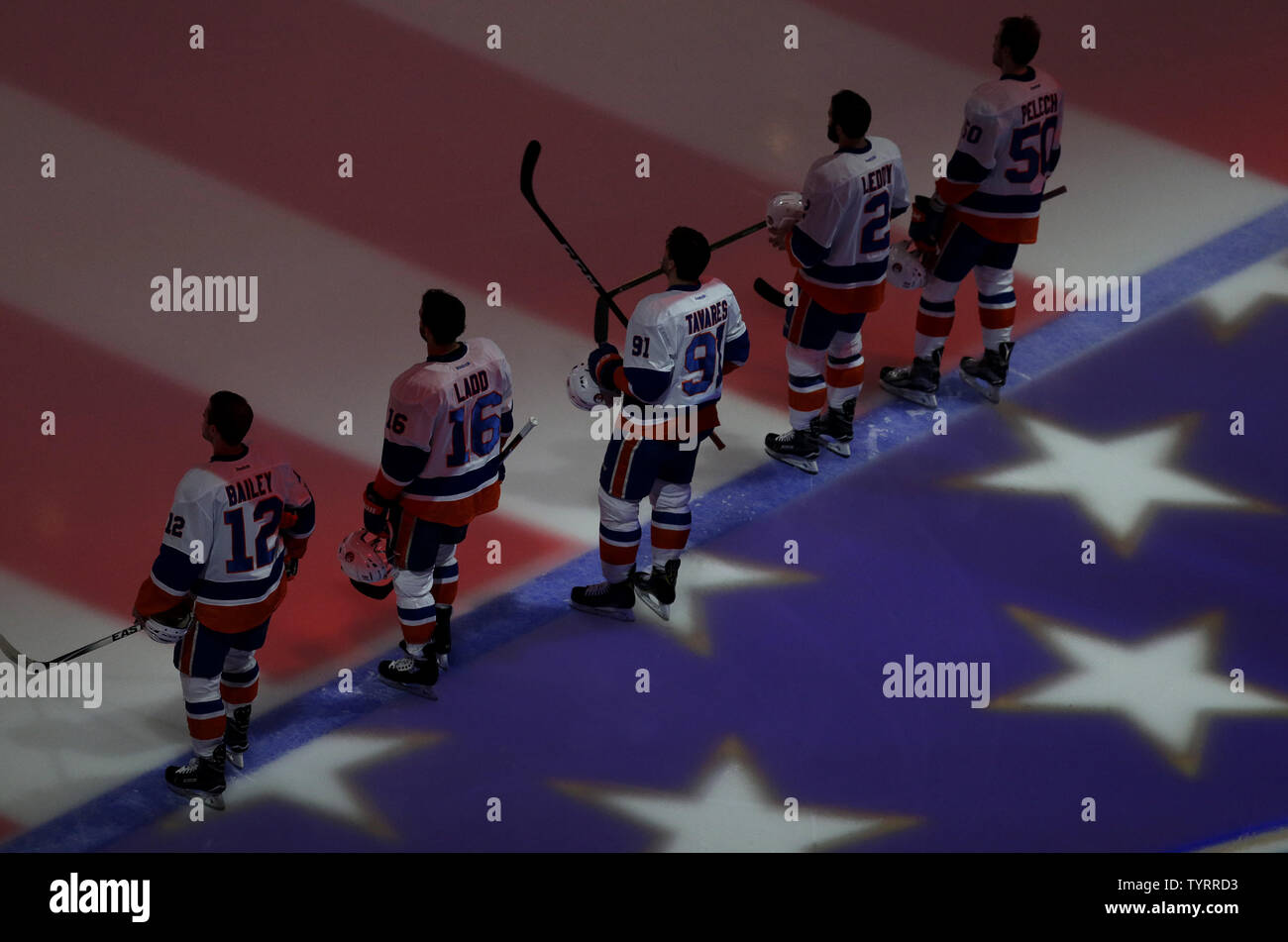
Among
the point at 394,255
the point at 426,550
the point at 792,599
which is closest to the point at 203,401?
the point at 394,255

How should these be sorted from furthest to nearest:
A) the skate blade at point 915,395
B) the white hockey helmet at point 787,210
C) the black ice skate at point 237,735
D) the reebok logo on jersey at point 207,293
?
1. the reebok logo on jersey at point 207,293
2. the skate blade at point 915,395
3. the white hockey helmet at point 787,210
4. the black ice skate at point 237,735

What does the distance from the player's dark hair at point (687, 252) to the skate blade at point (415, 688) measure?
1664mm

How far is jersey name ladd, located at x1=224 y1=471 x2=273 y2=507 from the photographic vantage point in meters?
5.62

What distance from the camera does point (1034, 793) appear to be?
5.96 meters

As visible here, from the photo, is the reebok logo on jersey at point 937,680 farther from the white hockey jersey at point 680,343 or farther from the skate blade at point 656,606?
the white hockey jersey at point 680,343

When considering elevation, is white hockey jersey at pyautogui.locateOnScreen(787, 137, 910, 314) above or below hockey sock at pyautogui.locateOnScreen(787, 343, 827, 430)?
above

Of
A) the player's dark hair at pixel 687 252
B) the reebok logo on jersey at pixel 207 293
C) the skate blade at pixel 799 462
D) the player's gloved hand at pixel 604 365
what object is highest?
the reebok logo on jersey at pixel 207 293

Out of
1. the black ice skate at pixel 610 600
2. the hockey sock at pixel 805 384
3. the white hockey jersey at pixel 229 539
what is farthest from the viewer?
the hockey sock at pixel 805 384

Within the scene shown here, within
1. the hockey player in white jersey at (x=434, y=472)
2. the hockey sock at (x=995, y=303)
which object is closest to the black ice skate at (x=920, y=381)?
the hockey sock at (x=995, y=303)

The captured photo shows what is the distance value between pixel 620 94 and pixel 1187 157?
294 centimetres

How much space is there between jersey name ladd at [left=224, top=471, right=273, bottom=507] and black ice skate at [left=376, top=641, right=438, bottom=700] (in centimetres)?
94

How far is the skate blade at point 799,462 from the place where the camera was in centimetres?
746

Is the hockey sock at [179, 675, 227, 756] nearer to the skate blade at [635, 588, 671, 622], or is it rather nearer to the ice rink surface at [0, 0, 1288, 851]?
the ice rink surface at [0, 0, 1288, 851]

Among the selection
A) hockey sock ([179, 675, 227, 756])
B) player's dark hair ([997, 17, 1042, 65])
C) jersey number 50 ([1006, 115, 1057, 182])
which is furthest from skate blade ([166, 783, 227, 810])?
player's dark hair ([997, 17, 1042, 65])
